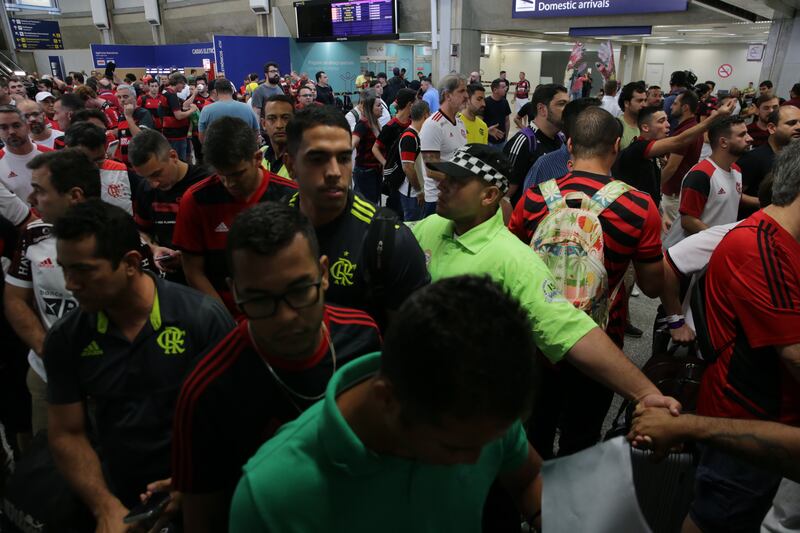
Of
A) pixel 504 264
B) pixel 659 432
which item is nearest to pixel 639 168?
pixel 504 264

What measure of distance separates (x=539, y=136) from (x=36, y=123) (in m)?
4.97

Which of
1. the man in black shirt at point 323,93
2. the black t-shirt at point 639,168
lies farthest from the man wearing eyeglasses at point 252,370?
the man in black shirt at point 323,93

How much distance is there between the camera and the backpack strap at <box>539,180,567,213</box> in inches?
95.3

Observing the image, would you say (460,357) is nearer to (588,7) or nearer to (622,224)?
(622,224)

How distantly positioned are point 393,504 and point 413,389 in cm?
31

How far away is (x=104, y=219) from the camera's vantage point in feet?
5.75

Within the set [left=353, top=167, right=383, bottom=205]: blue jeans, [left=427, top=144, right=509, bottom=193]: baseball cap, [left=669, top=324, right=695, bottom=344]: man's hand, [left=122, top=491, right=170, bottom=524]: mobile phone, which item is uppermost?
[left=427, top=144, right=509, bottom=193]: baseball cap

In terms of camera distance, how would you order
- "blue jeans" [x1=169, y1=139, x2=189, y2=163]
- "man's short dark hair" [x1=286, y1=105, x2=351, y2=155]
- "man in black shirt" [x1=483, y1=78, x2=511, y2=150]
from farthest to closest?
"blue jeans" [x1=169, y1=139, x2=189, y2=163], "man in black shirt" [x1=483, y1=78, x2=511, y2=150], "man's short dark hair" [x1=286, y1=105, x2=351, y2=155]

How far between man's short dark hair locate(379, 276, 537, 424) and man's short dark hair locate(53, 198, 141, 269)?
4.26 ft

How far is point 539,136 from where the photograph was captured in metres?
4.68

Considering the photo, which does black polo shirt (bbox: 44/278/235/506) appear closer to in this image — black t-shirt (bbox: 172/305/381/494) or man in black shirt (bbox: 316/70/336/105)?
black t-shirt (bbox: 172/305/381/494)

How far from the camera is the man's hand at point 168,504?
1549 mm

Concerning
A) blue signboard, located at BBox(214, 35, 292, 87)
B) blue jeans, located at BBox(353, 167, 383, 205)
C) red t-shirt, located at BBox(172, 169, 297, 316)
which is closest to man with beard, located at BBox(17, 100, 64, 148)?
blue jeans, located at BBox(353, 167, 383, 205)

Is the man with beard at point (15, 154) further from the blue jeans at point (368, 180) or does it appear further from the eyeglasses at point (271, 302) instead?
the eyeglasses at point (271, 302)
